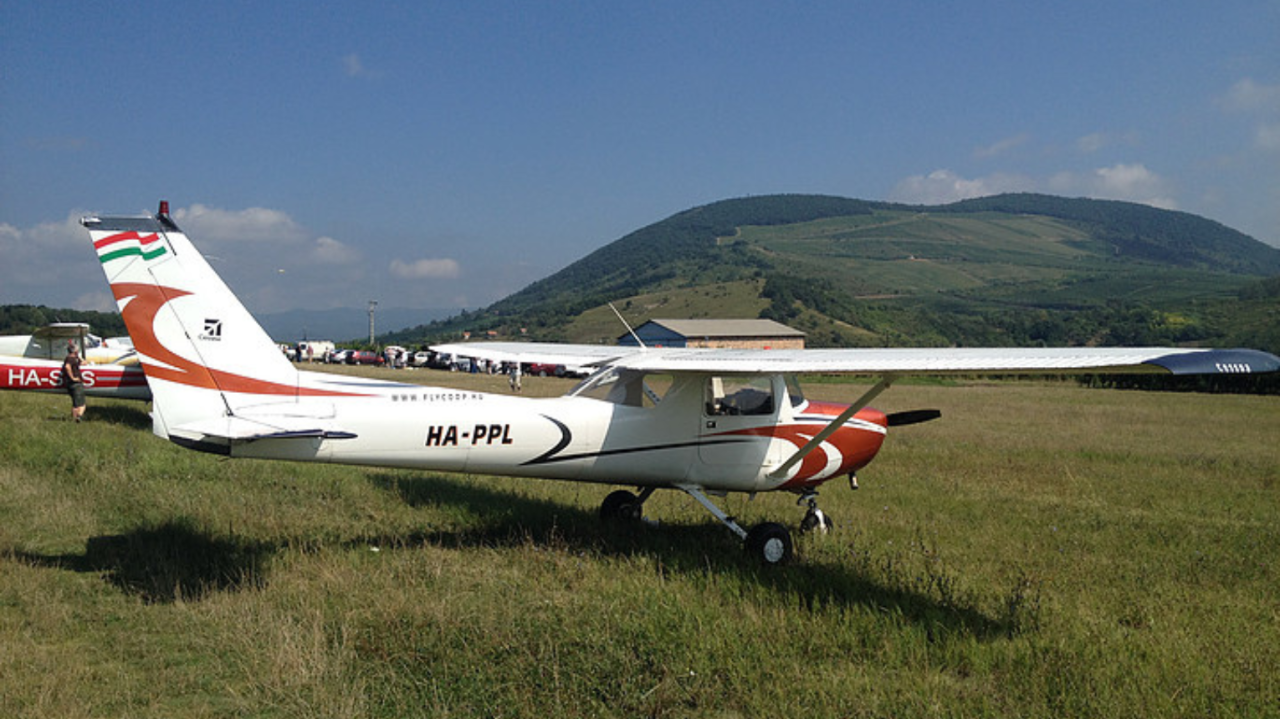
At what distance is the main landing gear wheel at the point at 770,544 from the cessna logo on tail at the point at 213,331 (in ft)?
15.5

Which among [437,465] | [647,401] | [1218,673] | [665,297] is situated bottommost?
[1218,673]

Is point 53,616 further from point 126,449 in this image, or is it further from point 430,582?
point 126,449

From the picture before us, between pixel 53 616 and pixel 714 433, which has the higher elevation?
pixel 714 433

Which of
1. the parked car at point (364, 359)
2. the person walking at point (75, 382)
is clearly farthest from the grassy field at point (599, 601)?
Result: the parked car at point (364, 359)

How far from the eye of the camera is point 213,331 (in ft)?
21.1

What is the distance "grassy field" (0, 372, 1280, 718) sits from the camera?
436 centimetres

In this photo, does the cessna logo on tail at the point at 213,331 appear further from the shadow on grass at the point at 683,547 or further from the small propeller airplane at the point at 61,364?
the small propeller airplane at the point at 61,364

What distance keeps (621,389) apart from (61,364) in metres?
15.1

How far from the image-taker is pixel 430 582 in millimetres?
6172

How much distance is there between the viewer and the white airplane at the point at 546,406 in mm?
6055

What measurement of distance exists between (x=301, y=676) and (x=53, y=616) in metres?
2.22

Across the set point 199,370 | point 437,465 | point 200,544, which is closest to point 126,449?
point 200,544

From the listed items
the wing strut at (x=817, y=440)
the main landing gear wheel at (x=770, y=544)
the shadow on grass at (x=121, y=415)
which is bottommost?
the main landing gear wheel at (x=770, y=544)

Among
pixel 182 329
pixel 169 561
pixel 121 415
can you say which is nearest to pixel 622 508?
pixel 169 561
